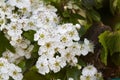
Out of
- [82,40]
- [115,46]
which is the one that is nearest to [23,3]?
[82,40]

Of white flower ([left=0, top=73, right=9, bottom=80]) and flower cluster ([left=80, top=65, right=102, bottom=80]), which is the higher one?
flower cluster ([left=80, top=65, right=102, bottom=80])

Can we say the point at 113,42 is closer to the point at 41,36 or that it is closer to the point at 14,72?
the point at 41,36

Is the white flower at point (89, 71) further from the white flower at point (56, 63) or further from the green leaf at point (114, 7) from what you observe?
the green leaf at point (114, 7)

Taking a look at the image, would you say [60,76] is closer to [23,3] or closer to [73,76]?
[73,76]

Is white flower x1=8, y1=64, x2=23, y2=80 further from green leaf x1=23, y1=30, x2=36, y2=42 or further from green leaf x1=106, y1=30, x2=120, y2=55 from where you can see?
green leaf x1=106, y1=30, x2=120, y2=55

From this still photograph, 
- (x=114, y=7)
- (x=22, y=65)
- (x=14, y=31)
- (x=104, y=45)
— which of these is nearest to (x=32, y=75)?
(x=22, y=65)

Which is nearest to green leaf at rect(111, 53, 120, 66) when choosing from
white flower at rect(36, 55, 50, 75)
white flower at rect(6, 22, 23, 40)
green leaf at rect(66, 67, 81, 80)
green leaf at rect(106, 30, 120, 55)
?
green leaf at rect(106, 30, 120, 55)
